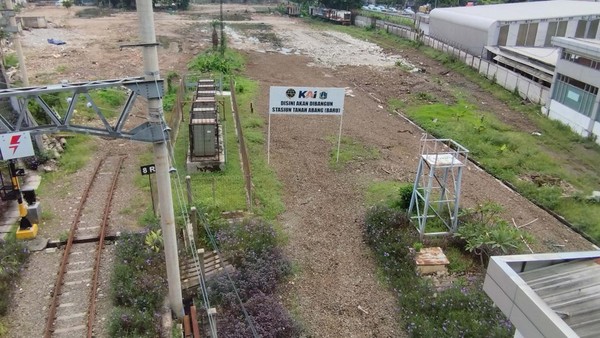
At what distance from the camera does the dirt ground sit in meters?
11.1

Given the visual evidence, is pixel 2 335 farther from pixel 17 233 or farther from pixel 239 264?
pixel 239 264

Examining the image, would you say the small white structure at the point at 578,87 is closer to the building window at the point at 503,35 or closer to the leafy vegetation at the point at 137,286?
the building window at the point at 503,35

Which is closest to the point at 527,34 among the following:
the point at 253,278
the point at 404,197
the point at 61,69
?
the point at 404,197

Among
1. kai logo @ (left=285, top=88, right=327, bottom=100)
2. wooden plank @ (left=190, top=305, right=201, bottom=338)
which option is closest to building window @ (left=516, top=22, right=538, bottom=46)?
kai logo @ (left=285, top=88, right=327, bottom=100)

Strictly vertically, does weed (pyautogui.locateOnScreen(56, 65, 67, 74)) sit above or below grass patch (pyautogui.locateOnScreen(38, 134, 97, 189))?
above

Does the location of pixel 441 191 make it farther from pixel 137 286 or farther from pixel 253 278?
pixel 137 286

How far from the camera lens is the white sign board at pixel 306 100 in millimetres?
17422

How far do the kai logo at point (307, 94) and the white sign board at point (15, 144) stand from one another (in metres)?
10.4

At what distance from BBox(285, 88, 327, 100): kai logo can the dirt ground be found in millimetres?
2683

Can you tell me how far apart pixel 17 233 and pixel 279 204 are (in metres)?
7.34

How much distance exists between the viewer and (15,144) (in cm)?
794

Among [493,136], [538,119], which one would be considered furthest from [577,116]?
[493,136]

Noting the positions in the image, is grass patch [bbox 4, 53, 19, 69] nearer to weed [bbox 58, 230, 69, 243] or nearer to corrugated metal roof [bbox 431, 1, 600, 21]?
weed [bbox 58, 230, 69, 243]

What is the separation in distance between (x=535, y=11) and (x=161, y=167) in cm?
3838
